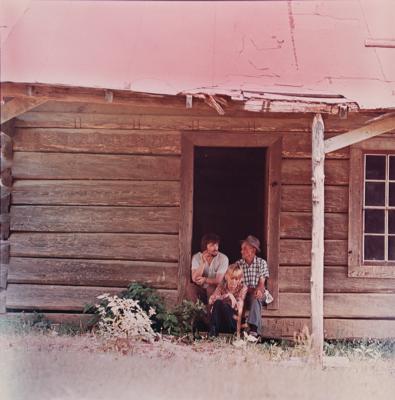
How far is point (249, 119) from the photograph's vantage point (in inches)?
338

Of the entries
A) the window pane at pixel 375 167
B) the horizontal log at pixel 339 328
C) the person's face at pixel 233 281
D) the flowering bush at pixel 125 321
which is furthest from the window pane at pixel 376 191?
the flowering bush at pixel 125 321

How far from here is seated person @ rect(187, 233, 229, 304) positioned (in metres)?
8.41

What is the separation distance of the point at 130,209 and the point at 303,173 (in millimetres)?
2336

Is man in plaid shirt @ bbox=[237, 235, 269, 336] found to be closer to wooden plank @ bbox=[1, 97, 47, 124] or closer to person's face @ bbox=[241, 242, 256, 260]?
person's face @ bbox=[241, 242, 256, 260]

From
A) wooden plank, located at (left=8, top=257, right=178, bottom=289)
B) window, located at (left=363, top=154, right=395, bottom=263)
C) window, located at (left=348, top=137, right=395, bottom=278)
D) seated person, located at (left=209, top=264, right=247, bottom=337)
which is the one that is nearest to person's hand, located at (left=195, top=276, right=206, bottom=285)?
seated person, located at (left=209, top=264, right=247, bottom=337)

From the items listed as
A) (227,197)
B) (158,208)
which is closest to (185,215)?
(158,208)

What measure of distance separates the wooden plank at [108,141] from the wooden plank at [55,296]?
1832 millimetres

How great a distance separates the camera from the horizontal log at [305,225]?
862cm

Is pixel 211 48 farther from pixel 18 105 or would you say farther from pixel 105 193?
pixel 18 105

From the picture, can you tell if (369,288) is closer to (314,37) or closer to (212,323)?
(212,323)

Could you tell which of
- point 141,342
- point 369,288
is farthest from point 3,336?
point 369,288

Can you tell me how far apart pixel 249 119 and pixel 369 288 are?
107 inches

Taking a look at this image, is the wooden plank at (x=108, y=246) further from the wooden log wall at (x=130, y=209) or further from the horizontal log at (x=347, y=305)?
the horizontal log at (x=347, y=305)

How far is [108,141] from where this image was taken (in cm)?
866
